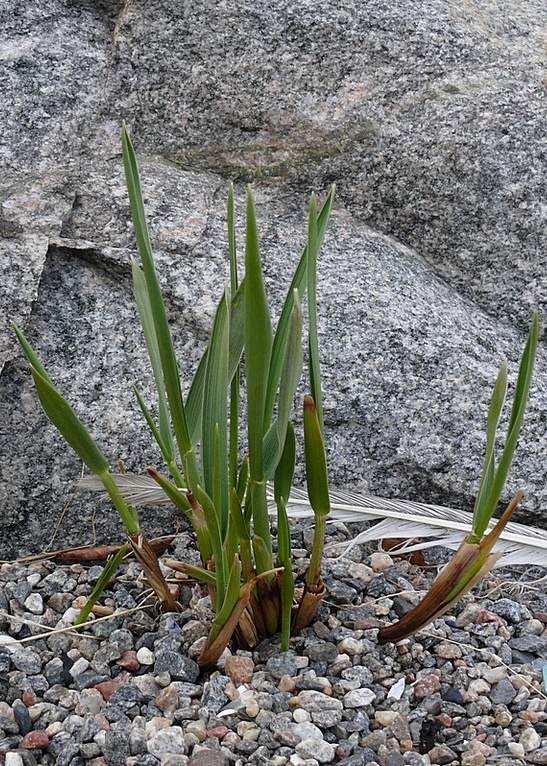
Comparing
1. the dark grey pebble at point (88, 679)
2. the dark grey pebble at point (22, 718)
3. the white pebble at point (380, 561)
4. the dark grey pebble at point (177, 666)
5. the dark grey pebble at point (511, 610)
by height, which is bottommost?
the dark grey pebble at point (22, 718)

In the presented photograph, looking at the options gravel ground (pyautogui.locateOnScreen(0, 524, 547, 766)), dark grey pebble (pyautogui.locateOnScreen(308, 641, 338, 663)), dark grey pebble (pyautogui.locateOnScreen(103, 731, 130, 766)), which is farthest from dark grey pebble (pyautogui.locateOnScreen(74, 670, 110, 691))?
dark grey pebble (pyautogui.locateOnScreen(308, 641, 338, 663))

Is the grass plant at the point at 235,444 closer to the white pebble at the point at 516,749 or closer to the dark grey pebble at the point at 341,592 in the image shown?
the dark grey pebble at the point at 341,592

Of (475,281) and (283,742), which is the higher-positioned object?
(475,281)

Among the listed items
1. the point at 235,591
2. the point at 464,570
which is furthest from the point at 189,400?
the point at 464,570

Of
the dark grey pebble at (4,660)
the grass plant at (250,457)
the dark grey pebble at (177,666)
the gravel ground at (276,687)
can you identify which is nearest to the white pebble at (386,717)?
the gravel ground at (276,687)

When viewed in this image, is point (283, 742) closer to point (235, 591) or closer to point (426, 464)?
point (235, 591)

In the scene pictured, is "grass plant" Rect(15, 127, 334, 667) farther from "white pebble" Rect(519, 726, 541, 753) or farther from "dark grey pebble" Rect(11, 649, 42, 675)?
"white pebble" Rect(519, 726, 541, 753)

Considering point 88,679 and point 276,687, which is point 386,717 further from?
point 88,679
